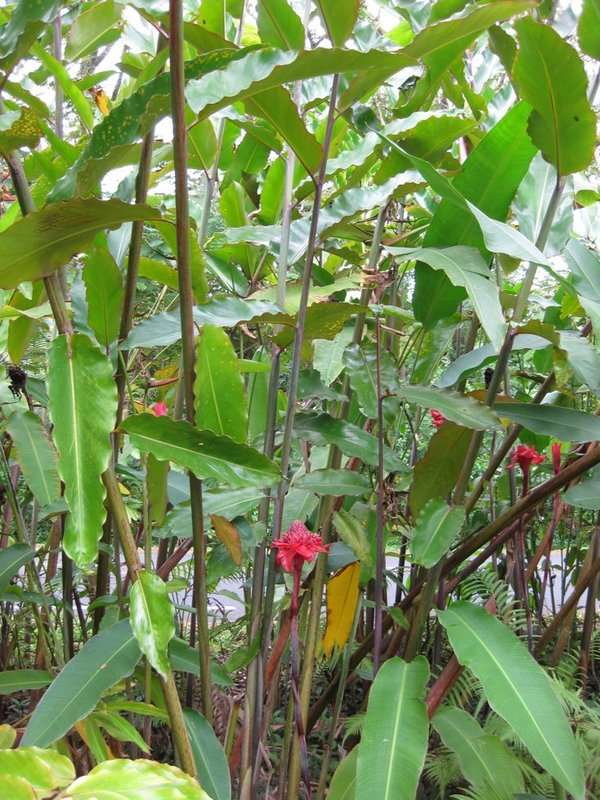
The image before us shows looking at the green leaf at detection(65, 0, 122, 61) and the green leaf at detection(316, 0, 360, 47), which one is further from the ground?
the green leaf at detection(65, 0, 122, 61)

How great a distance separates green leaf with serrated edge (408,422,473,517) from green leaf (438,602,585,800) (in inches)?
7.0

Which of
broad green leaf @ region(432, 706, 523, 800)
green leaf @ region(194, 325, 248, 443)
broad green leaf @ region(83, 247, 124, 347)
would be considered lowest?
broad green leaf @ region(432, 706, 523, 800)

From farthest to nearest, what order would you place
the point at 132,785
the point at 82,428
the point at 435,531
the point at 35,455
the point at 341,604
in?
the point at 35,455 < the point at 341,604 < the point at 435,531 < the point at 82,428 < the point at 132,785

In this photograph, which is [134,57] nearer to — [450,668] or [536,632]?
[450,668]

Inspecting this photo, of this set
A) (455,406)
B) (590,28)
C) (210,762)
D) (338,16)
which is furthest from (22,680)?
(590,28)

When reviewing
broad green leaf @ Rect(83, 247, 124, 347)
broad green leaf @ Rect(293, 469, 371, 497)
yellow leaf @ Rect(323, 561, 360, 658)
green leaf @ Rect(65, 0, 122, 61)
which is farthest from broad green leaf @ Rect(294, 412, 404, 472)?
green leaf @ Rect(65, 0, 122, 61)

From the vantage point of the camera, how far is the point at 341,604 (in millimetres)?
905

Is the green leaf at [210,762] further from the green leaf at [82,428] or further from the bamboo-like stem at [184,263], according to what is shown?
the green leaf at [82,428]

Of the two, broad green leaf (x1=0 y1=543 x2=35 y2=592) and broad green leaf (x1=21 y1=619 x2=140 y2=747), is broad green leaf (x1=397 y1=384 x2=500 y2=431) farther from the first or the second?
broad green leaf (x1=0 y1=543 x2=35 y2=592)

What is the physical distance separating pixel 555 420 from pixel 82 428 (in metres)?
0.56

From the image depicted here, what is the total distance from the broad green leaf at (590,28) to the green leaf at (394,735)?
2.62ft

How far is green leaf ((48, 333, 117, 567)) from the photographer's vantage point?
20.2 inches

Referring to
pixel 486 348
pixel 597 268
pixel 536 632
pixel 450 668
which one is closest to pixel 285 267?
pixel 486 348

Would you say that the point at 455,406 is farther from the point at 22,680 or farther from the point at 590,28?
the point at 22,680
